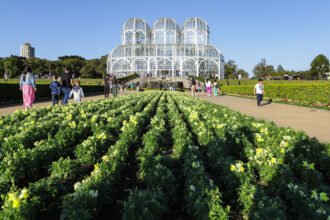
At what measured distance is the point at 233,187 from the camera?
441 cm

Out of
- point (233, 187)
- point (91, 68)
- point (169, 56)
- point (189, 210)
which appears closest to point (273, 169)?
point (233, 187)

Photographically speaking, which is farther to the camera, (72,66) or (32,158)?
(72,66)

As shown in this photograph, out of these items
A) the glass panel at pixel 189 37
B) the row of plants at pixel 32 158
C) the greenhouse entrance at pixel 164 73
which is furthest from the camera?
the glass panel at pixel 189 37

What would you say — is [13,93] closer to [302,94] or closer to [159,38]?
[302,94]

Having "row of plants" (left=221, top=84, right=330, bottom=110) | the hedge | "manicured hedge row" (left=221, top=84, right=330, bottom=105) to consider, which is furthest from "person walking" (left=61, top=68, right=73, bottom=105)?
"manicured hedge row" (left=221, top=84, right=330, bottom=105)

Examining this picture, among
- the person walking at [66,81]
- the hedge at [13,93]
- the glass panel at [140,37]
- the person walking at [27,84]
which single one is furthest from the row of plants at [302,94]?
the glass panel at [140,37]

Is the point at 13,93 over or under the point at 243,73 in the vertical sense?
A: under

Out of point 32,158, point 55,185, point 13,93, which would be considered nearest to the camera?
point 55,185

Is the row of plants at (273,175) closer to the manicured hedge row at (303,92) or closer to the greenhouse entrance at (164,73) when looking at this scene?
the manicured hedge row at (303,92)

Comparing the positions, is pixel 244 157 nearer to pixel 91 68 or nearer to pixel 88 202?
pixel 88 202

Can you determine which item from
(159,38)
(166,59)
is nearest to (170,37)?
(159,38)

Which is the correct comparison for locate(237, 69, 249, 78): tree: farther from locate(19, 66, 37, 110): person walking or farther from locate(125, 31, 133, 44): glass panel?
locate(19, 66, 37, 110): person walking

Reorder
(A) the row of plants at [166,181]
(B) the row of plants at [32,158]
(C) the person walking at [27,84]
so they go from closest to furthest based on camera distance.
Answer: (A) the row of plants at [166,181], (B) the row of plants at [32,158], (C) the person walking at [27,84]

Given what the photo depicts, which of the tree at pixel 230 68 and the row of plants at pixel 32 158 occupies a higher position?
the tree at pixel 230 68
